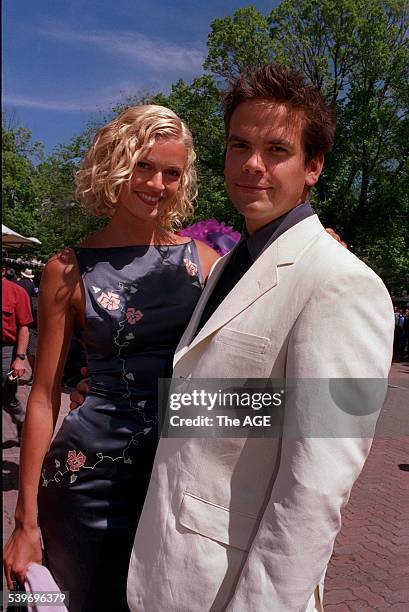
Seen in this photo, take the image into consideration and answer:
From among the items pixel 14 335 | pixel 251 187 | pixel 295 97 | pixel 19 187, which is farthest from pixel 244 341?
pixel 19 187

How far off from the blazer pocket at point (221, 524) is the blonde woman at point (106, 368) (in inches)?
20.1

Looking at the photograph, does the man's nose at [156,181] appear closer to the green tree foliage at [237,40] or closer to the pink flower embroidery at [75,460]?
the pink flower embroidery at [75,460]

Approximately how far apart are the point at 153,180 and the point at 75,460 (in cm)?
95

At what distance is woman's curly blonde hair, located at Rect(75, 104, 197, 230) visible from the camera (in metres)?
1.91

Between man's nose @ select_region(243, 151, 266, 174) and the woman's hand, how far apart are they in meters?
1.27

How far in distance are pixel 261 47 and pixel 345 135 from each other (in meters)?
4.23

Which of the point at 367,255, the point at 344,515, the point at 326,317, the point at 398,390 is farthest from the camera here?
the point at 367,255

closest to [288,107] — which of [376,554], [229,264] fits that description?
[229,264]

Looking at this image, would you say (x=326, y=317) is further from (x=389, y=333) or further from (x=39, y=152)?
(x=39, y=152)

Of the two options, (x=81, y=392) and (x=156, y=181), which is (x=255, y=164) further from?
(x=81, y=392)

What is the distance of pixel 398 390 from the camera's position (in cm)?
1300

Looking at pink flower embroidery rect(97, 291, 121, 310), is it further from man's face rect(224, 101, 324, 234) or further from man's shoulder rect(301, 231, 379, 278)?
man's shoulder rect(301, 231, 379, 278)

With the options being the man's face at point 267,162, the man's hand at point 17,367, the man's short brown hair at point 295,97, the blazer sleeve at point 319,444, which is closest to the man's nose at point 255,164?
the man's face at point 267,162

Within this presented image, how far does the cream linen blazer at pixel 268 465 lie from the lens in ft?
3.98
